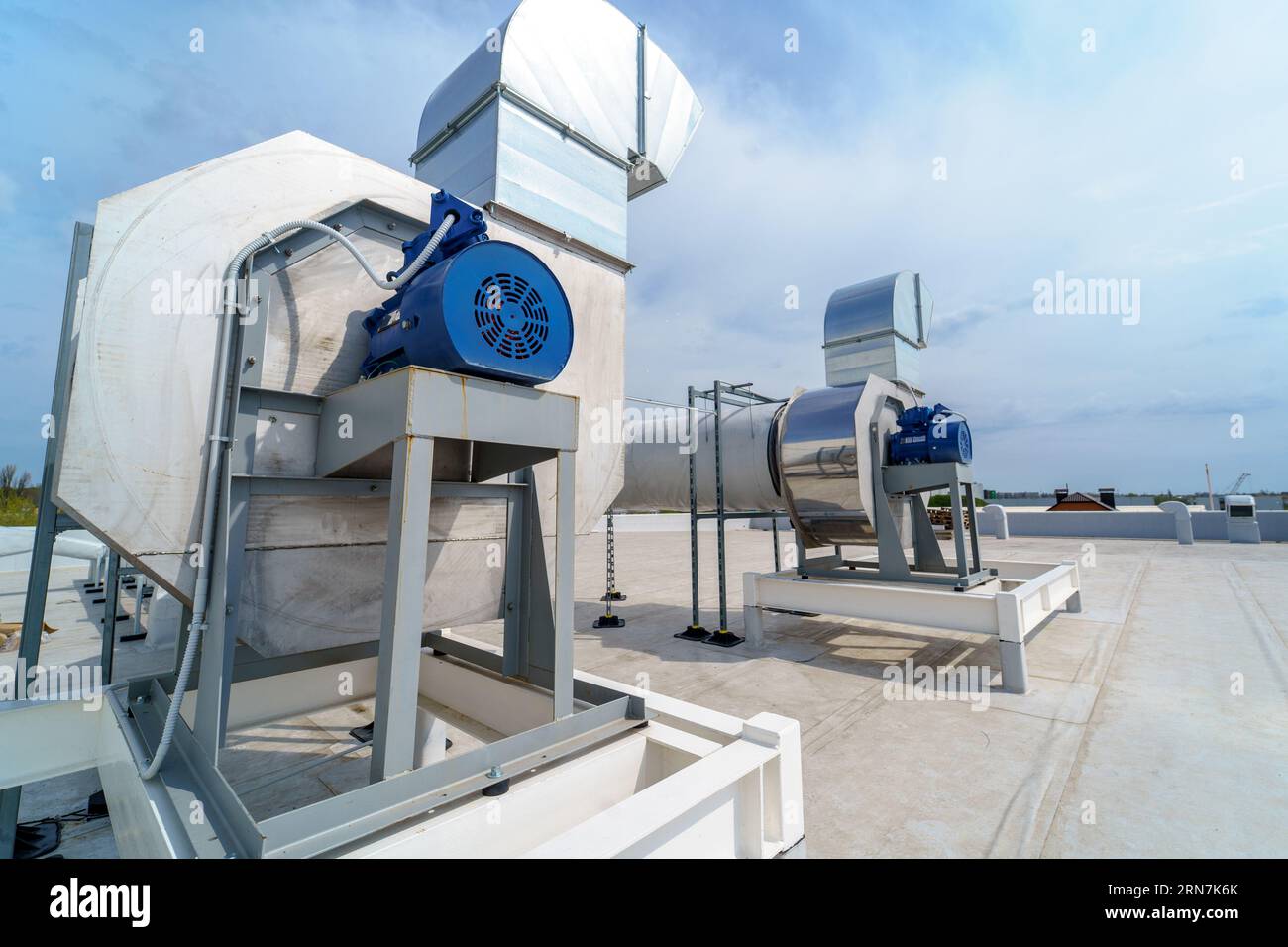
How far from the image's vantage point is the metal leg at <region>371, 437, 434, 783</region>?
147 centimetres

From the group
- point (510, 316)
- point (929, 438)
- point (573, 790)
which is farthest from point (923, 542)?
point (510, 316)

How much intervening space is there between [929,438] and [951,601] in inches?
58.7

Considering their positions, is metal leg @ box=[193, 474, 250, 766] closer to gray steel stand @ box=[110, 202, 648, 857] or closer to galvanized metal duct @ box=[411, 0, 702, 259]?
gray steel stand @ box=[110, 202, 648, 857]

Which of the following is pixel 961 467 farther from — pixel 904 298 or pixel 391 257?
pixel 391 257

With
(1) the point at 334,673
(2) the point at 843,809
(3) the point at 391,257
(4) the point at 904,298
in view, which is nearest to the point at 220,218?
(3) the point at 391,257


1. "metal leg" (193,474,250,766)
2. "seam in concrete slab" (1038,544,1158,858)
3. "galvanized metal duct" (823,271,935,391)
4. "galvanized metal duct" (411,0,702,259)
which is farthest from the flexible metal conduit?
"galvanized metal duct" (823,271,935,391)

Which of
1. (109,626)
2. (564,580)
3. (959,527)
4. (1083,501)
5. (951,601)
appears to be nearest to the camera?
(564,580)

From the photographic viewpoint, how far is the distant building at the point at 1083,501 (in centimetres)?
2019

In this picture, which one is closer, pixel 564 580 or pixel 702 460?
pixel 564 580

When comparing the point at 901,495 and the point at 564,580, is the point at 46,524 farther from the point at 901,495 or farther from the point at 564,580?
the point at 901,495

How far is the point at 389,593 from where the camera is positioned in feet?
4.89

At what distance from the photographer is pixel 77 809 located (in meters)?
2.85

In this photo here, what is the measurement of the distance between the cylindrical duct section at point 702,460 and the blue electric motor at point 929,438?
1.22 metres
